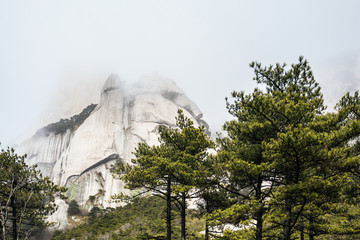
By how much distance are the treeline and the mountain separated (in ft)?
105

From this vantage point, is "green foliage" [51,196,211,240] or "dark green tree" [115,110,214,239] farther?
"green foliage" [51,196,211,240]

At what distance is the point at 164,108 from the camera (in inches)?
2370

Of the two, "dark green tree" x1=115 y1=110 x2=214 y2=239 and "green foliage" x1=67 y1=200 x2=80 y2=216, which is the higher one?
"dark green tree" x1=115 y1=110 x2=214 y2=239

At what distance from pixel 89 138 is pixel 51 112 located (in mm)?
29972

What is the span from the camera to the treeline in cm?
673

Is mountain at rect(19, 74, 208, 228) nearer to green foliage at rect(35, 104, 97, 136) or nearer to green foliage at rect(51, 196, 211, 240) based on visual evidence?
green foliage at rect(35, 104, 97, 136)

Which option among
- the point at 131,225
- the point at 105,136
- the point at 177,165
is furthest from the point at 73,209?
the point at 177,165

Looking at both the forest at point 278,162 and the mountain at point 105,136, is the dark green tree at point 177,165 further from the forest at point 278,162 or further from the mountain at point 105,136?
the mountain at point 105,136

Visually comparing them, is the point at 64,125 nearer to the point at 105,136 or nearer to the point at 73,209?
the point at 105,136

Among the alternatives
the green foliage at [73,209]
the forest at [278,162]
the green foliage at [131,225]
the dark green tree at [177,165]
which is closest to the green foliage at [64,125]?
the green foliage at [73,209]

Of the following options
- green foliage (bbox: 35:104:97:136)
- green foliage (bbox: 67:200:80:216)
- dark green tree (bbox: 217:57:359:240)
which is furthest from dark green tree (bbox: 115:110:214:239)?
green foliage (bbox: 35:104:97:136)

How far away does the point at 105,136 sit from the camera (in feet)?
172

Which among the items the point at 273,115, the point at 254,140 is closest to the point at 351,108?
the point at 273,115

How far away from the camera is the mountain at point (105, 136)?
4516 cm
